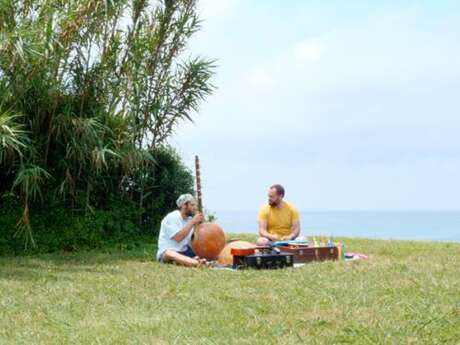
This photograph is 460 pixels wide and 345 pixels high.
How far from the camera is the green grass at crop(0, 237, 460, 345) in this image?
500 cm

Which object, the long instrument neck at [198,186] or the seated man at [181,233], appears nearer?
the seated man at [181,233]

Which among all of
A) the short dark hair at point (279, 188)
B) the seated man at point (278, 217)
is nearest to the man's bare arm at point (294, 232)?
the seated man at point (278, 217)

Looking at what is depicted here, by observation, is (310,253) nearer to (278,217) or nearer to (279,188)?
(278,217)

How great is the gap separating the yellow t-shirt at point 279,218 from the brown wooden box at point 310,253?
2.87 ft

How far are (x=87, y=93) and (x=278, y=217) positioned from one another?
411cm

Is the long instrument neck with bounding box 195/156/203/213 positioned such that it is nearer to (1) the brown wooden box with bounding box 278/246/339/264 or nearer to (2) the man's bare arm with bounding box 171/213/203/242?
(2) the man's bare arm with bounding box 171/213/203/242

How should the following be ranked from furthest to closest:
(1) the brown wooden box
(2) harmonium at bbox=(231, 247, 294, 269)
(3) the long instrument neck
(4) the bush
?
1. (4) the bush
2. (3) the long instrument neck
3. (1) the brown wooden box
4. (2) harmonium at bbox=(231, 247, 294, 269)

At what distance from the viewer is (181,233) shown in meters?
9.18

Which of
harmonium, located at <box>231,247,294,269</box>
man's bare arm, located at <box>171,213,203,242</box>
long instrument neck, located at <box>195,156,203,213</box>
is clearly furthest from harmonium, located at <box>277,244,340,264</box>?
long instrument neck, located at <box>195,156,203,213</box>

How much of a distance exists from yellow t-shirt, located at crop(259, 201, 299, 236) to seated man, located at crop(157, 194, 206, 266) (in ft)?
3.77

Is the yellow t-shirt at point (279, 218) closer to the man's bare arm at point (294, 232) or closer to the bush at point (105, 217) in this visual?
the man's bare arm at point (294, 232)

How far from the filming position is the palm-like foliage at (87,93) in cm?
1151

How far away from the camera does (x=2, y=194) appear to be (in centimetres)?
1219

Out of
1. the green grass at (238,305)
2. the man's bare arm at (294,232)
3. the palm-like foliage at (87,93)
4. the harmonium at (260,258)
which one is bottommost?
the green grass at (238,305)
